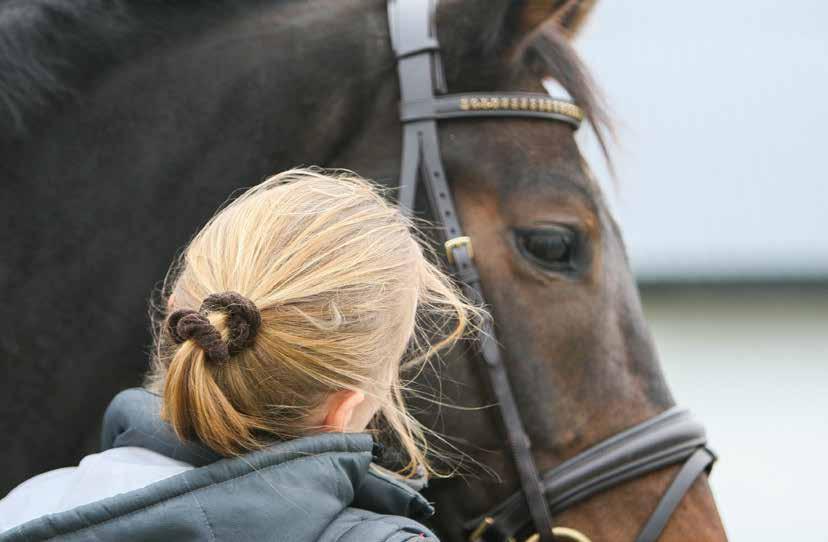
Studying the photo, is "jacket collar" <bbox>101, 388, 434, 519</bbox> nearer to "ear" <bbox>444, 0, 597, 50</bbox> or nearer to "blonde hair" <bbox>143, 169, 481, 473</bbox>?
"blonde hair" <bbox>143, 169, 481, 473</bbox>

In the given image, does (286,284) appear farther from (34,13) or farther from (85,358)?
(34,13)

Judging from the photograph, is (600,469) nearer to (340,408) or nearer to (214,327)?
(340,408)

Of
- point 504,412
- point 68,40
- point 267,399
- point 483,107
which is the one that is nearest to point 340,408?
point 267,399

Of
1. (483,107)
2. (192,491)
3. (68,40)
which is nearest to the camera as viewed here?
(192,491)

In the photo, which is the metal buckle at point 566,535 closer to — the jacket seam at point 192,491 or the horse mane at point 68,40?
the jacket seam at point 192,491

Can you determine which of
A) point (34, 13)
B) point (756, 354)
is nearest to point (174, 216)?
point (34, 13)

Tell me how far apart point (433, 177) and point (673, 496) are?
2.46ft

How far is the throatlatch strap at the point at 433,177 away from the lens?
1.81 meters

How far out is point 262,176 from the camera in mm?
1826

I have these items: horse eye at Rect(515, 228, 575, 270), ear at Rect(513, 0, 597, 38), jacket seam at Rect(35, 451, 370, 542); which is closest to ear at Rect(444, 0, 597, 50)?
ear at Rect(513, 0, 597, 38)

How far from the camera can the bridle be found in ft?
5.97

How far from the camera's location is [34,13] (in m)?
1.75

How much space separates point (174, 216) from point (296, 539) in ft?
2.79

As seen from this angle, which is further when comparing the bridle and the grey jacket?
the bridle
